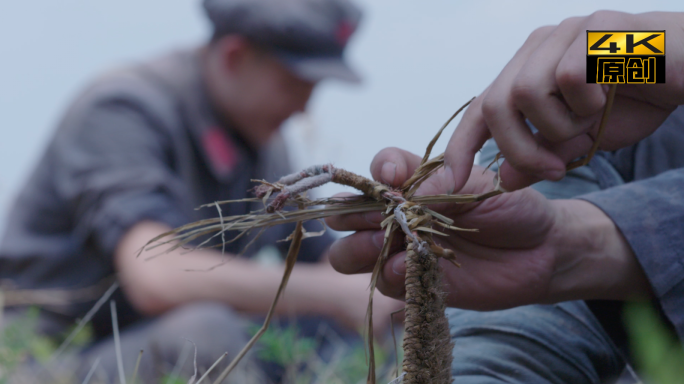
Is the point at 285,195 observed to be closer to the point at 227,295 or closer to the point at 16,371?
the point at 16,371

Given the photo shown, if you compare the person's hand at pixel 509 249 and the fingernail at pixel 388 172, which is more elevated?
the fingernail at pixel 388 172

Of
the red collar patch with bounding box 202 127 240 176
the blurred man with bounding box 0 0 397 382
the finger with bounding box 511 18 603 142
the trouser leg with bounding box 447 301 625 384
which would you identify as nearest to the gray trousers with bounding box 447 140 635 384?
the trouser leg with bounding box 447 301 625 384

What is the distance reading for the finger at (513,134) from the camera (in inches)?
19.7

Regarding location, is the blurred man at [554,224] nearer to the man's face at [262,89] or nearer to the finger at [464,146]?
the finger at [464,146]

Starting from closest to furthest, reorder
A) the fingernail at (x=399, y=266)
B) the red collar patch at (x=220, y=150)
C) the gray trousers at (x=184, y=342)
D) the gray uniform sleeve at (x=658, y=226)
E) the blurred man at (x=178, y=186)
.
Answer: the fingernail at (x=399, y=266), the gray uniform sleeve at (x=658, y=226), the gray trousers at (x=184, y=342), the blurred man at (x=178, y=186), the red collar patch at (x=220, y=150)

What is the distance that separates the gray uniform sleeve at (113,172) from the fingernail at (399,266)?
3.75ft

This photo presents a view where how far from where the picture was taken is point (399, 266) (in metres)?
0.56

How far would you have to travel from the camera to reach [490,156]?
3.21 ft

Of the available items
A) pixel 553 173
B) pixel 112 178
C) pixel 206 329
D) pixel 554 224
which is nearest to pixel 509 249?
pixel 554 224

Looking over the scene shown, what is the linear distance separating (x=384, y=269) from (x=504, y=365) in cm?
28

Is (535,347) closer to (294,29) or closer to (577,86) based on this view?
(577,86)

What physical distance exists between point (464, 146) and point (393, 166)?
83 mm

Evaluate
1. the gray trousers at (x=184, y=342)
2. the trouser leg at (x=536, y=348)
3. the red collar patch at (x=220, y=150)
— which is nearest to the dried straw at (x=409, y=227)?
the trouser leg at (x=536, y=348)

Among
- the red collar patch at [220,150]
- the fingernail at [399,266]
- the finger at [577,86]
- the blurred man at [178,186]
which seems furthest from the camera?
the red collar patch at [220,150]
